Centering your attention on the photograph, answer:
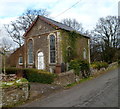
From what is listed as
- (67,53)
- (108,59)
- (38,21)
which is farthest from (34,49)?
Answer: (108,59)

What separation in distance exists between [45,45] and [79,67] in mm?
7191

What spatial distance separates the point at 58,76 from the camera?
39.7 feet

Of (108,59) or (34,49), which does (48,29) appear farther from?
(108,59)

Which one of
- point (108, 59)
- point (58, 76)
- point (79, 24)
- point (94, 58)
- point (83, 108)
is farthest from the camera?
point (79, 24)

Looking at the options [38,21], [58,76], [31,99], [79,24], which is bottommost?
[31,99]

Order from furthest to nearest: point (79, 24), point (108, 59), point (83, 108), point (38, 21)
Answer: point (79, 24), point (108, 59), point (38, 21), point (83, 108)

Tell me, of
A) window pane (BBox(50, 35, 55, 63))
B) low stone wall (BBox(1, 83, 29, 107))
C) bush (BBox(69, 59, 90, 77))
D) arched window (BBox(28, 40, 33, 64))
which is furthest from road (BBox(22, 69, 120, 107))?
arched window (BBox(28, 40, 33, 64))

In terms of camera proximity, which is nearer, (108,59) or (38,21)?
(38,21)

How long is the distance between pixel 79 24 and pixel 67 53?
27005 mm

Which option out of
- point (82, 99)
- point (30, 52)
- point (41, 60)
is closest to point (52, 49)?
point (41, 60)

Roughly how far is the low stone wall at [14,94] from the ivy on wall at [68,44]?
9.79 metres

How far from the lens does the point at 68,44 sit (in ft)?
58.7

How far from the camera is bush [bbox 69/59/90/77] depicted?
1351 cm

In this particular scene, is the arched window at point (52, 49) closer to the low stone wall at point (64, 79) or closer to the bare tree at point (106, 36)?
the low stone wall at point (64, 79)
